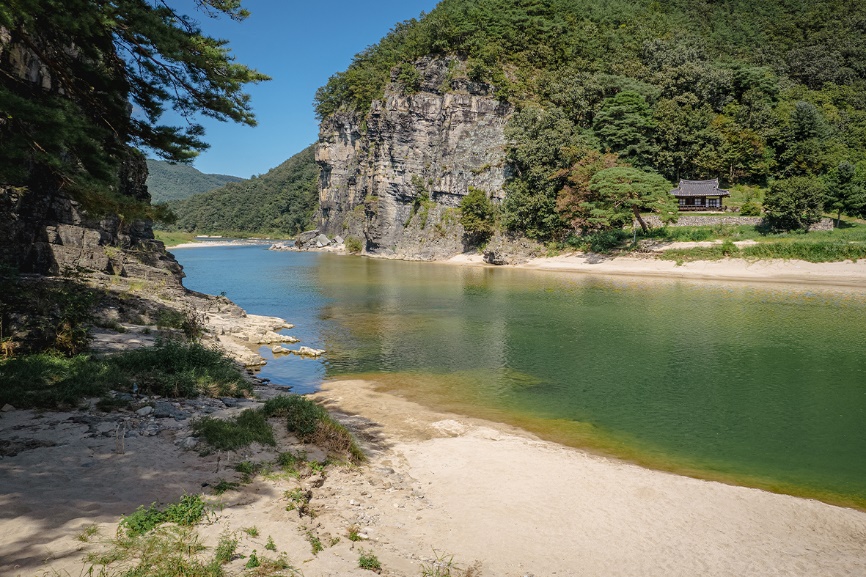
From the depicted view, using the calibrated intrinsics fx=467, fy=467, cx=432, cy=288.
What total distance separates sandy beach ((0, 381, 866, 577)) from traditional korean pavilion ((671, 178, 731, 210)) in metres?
61.7

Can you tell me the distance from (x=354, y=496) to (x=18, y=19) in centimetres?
1017

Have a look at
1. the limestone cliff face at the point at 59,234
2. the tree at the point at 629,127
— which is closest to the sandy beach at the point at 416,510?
the limestone cliff face at the point at 59,234

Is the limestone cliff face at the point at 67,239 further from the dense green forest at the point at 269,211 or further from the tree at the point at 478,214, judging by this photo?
the dense green forest at the point at 269,211

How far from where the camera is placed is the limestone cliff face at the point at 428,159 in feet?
270

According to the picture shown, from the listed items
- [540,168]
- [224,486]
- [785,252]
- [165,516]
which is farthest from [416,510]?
[540,168]

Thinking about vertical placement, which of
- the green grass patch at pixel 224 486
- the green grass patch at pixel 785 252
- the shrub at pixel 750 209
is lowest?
the green grass patch at pixel 224 486

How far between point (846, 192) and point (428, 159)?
6230 cm

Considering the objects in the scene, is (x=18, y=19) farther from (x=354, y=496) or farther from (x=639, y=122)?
(x=639, y=122)

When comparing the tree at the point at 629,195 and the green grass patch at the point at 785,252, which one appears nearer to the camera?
the green grass patch at the point at 785,252

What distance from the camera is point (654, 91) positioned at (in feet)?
237

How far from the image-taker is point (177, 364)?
44.8 ft

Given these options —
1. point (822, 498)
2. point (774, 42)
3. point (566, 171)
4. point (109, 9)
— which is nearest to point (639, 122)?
point (566, 171)

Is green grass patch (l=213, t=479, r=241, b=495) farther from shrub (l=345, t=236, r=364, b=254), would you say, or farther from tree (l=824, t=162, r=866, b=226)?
shrub (l=345, t=236, r=364, b=254)

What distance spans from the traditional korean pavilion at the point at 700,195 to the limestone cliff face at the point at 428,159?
2732 centimetres
